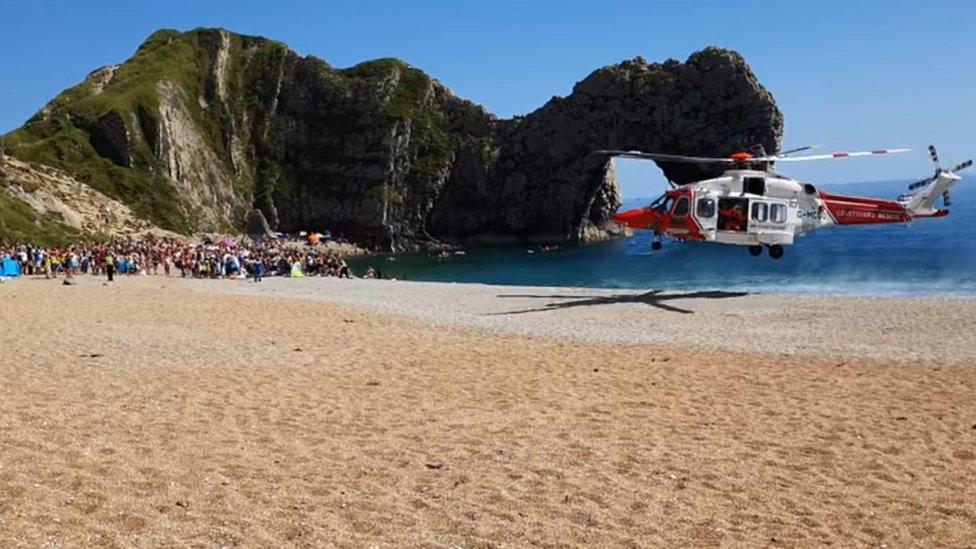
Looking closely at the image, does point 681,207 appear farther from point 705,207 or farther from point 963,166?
point 963,166

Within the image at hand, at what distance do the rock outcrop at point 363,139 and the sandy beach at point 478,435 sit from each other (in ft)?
274

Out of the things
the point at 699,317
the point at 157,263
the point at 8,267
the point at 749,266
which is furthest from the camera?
the point at 749,266

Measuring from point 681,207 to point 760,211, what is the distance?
10.7 ft

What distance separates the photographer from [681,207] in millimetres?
31438

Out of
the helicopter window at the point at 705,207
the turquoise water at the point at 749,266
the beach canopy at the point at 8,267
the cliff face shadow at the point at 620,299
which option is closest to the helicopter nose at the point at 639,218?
the helicopter window at the point at 705,207

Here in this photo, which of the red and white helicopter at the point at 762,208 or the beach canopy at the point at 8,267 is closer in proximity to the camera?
the red and white helicopter at the point at 762,208

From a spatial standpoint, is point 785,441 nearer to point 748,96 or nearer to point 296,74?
point 748,96

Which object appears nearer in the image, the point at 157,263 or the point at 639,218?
the point at 639,218

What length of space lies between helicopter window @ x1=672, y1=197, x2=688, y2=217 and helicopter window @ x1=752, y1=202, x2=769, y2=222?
9.21 feet

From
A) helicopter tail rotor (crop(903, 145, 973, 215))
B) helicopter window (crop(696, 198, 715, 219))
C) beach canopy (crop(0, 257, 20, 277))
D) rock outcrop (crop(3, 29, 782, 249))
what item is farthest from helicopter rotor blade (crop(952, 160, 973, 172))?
rock outcrop (crop(3, 29, 782, 249))

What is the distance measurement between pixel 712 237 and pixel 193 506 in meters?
27.1

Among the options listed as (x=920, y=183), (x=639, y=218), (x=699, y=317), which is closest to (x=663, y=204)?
(x=639, y=218)

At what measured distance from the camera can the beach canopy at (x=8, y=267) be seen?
42.7 meters

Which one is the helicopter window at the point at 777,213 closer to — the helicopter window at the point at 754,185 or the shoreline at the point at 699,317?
the helicopter window at the point at 754,185
